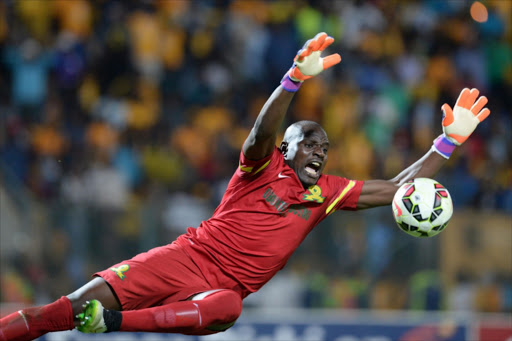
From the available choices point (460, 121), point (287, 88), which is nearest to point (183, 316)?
point (287, 88)

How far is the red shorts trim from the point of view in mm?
5621

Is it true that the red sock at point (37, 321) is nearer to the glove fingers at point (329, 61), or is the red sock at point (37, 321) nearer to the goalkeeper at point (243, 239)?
the goalkeeper at point (243, 239)

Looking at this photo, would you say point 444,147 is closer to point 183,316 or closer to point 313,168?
point 313,168

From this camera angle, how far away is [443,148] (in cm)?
640

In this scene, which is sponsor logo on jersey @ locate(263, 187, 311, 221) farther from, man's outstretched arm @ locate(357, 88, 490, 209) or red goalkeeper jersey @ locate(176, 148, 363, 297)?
man's outstretched arm @ locate(357, 88, 490, 209)

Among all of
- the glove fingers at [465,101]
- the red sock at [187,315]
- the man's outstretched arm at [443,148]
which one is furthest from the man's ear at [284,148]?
the glove fingers at [465,101]

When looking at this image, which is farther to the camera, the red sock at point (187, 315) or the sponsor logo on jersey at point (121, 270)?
the sponsor logo on jersey at point (121, 270)

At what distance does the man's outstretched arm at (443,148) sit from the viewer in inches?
249

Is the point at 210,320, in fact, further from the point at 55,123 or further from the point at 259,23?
the point at 259,23

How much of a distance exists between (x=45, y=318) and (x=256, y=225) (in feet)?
5.24

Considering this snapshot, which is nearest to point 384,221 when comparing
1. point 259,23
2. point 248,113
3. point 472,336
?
point 472,336

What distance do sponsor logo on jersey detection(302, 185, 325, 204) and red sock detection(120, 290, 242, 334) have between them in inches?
38.6

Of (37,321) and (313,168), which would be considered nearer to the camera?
(37,321)

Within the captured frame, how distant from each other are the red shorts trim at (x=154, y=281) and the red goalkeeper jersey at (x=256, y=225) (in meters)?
0.13
